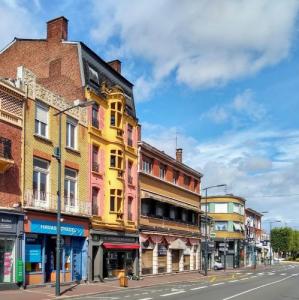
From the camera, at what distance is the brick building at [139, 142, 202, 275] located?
4794 centimetres

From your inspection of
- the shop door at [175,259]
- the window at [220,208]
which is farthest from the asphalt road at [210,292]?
the window at [220,208]

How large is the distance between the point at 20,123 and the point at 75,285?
10759 mm

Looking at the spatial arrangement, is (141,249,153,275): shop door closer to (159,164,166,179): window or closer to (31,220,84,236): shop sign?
(159,164,166,179): window

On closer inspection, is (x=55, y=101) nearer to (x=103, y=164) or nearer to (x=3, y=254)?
(x=103, y=164)

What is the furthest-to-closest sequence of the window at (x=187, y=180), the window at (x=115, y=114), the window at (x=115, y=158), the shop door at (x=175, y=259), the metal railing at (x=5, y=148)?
1. the window at (x=187, y=180)
2. the shop door at (x=175, y=259)
3. the window at (x=115, y=114)
4. the window at (x=115, y=158)
5. the metal railing at (x=5, y=148)

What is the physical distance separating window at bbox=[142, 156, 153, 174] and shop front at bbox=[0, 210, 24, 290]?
1969 centimetres

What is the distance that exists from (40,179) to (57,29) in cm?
1512

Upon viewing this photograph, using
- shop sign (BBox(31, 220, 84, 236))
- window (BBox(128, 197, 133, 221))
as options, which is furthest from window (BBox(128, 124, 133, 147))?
shop sign (BBox(31, 220, 84, 236))

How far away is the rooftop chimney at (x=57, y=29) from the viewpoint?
4262 centimetres

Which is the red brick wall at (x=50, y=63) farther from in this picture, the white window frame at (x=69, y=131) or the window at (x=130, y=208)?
the window at (x=130, y=208)

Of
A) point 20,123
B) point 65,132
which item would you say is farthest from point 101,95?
point 20,123

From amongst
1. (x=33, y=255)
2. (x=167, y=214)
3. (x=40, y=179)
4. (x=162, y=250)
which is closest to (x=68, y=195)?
(x=40, y=179)

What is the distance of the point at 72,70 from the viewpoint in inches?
1594

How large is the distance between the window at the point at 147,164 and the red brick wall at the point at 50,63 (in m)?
11.4
